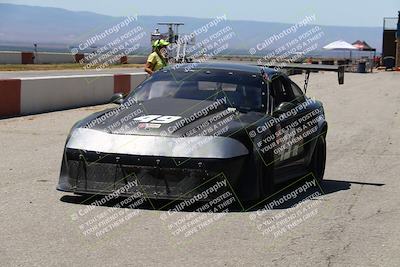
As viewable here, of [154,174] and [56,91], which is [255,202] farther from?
[56,91]

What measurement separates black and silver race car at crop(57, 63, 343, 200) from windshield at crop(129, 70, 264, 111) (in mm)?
11

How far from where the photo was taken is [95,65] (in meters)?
49.3

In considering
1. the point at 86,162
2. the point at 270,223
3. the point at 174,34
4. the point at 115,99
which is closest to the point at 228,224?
the point at 270,223

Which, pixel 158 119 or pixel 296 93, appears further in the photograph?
pixel 296 93

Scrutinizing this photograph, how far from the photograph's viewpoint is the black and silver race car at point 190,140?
6.74m

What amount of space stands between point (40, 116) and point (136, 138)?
972cm

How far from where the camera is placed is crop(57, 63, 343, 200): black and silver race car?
6738 mm

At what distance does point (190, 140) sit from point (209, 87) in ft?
4.32

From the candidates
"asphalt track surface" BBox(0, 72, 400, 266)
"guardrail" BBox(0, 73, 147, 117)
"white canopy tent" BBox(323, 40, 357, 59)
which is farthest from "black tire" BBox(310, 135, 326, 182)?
"white canopy tent" BBox(323, 40, 357, 59)

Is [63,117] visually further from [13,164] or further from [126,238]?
[126,238]

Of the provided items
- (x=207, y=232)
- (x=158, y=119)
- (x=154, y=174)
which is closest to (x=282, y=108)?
(x=158, y=119)

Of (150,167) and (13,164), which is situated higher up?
(150,167)

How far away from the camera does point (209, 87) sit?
26.2ft

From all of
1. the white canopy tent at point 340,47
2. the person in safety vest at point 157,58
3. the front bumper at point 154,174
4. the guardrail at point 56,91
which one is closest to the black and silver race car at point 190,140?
the front bumper at point 154,174
